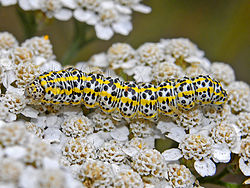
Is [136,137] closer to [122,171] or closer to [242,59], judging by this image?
[122,171]

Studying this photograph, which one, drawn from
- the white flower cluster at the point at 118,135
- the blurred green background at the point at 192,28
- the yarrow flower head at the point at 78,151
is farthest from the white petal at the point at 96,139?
the blurred green background at the point at 192,28

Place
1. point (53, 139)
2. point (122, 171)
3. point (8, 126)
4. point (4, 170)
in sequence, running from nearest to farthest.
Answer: point (4, 170) → point (8, 126) → point (122, 171) → point (53, 139)

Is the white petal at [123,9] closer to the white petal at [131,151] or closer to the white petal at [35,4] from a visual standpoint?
the white petal at [35,4]

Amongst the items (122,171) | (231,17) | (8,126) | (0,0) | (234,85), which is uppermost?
(231,17)

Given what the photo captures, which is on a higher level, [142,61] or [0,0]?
[0,0]

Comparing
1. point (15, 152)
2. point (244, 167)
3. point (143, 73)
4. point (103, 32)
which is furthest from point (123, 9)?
point (15, 152)

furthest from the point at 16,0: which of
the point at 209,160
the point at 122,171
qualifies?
the point at 209,160

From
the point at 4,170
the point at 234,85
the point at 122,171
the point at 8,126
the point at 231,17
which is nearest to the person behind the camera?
the point at 4,170
